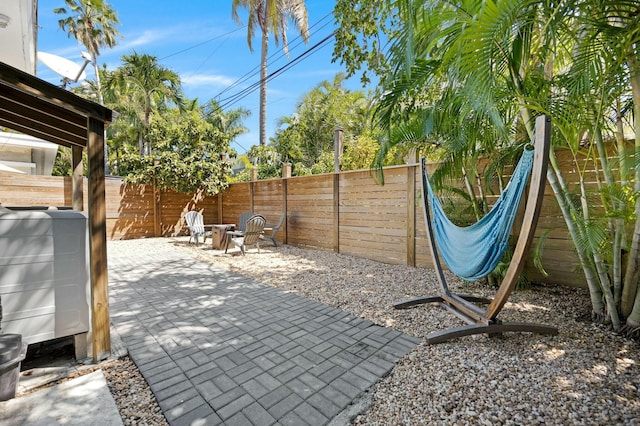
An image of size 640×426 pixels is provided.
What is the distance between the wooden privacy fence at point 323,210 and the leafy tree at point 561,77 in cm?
89

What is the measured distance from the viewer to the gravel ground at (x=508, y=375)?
1.60 m

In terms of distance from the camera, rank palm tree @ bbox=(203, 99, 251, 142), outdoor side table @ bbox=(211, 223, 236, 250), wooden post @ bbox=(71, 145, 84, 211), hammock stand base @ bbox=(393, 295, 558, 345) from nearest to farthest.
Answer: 1. hammock stand base @ bbox=(393, 295, 558, 345)
2. wooden post @ bbox=(71, 145, 84, 211)
3. outdoor side table @ bbox=(211, 223, 236, 250)
4. palm tree @ bbox=(203, 99, 251, 142)

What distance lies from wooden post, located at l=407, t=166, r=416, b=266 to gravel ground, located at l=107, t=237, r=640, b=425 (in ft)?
5.10

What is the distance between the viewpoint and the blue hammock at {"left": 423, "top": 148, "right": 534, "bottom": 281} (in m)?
2.21

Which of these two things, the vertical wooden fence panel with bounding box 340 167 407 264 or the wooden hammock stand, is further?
the vertical wooden fence panel with bounding box 340 167 407 264

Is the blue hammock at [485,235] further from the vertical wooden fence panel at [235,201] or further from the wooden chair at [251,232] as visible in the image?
the vertical wooden fence panel at [235,201]

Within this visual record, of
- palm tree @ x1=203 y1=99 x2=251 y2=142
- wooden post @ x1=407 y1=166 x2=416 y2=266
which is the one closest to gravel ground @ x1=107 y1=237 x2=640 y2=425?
wooden post @ x1=407 y1=166 x2=416 y2=266

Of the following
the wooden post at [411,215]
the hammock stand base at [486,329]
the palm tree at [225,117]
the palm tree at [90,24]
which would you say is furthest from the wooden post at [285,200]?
the palm tree at [90,24]

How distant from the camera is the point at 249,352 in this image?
91.9 inches

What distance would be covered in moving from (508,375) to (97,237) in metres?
3.12

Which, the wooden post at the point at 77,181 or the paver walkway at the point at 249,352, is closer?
the paver walkway at the point at 249,352

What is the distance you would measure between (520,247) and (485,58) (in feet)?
4.69

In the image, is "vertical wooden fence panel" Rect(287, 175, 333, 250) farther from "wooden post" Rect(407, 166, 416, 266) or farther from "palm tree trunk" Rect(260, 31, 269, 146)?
"palm tree trunk" Rect(260, 31, 269, 146)

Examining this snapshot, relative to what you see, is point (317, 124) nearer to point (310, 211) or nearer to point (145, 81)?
point (145, 81)
